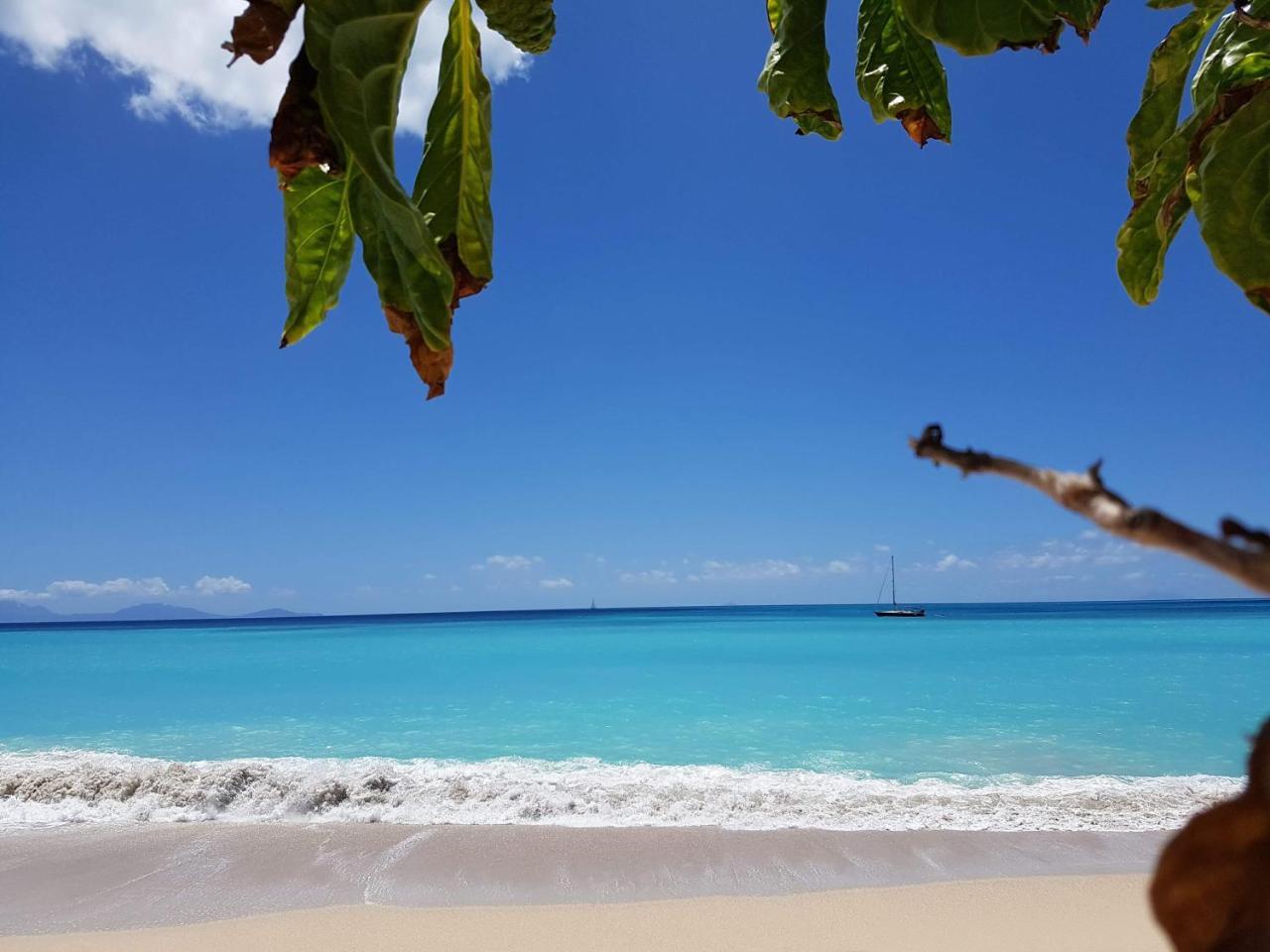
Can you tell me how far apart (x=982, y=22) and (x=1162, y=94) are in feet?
2.09

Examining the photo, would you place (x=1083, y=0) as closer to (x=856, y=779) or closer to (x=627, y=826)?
(x=627, y=826)

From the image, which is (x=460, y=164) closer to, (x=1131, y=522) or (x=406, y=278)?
(x=406, y=278)

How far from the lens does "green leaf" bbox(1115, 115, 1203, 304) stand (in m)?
1.06

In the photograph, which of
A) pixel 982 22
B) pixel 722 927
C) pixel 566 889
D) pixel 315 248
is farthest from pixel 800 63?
pixel 566 889

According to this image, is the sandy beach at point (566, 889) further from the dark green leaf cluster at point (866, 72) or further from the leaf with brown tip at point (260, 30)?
the leaf with brown tip at point (260, 30)

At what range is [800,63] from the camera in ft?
3.35

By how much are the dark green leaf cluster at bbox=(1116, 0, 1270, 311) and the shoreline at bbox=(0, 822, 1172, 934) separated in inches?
199

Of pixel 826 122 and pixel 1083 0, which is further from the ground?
pixel 826 122

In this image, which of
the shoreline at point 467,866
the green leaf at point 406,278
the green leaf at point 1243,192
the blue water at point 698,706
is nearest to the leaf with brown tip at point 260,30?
the green leaf at point 406,278

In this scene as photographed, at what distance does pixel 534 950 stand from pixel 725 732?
8137 mm

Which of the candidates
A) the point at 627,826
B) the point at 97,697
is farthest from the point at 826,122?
the point at 97,697

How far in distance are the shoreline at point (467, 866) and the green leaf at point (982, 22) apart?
539cm

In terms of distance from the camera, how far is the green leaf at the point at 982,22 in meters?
0.67

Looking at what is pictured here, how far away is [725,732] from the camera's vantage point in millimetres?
12422
